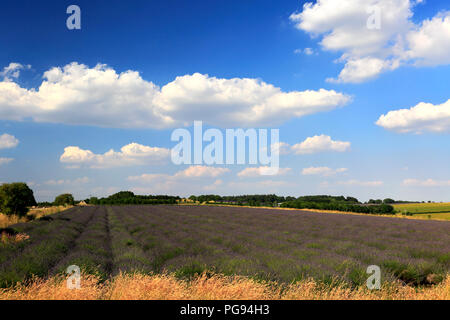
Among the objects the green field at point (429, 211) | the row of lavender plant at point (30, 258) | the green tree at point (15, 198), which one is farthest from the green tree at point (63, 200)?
the green field at point (429, 211)

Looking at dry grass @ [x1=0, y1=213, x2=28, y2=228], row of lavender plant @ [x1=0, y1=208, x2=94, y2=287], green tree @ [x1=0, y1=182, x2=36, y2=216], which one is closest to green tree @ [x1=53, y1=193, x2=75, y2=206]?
green tree @ [x1=0, y1=182, x2=36, y2=216]

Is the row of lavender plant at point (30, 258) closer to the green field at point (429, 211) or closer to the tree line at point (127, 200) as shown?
the green field at point (429, 211)

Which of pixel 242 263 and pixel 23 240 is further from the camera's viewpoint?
pixel 23 240

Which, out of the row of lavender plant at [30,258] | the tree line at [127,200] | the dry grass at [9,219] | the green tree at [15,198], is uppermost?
the green tree at [15,198]

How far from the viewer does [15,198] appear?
73.7 ft

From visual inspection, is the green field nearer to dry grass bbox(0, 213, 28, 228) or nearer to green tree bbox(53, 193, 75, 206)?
dry grass bbox(0, 213, 28, 228)

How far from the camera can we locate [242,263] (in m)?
7.71

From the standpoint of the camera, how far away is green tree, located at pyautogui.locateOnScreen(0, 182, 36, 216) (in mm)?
22188

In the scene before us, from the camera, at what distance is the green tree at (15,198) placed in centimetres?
2219
